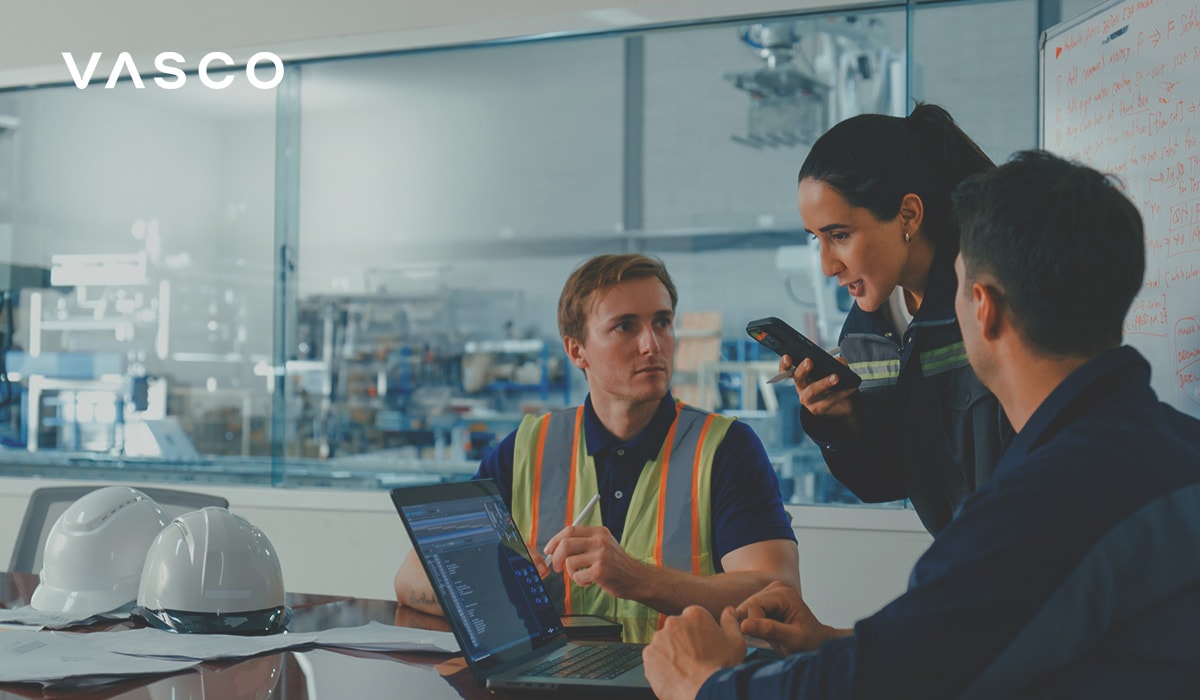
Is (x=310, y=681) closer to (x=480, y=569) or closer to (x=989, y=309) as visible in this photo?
(x=480, y=569)

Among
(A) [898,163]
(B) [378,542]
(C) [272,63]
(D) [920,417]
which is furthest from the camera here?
(C) [272,63]

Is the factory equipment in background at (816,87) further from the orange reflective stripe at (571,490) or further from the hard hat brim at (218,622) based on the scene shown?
the hard hat brim at (218,622)

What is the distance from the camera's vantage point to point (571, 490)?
1.93 m

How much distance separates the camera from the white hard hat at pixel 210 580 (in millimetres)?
1521

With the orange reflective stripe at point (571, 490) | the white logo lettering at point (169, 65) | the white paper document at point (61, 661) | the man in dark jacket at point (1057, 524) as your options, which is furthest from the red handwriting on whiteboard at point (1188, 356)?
the white logo lettering at point (169, 65)

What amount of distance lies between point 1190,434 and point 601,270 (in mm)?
1198

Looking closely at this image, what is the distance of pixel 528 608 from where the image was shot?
1.42 m

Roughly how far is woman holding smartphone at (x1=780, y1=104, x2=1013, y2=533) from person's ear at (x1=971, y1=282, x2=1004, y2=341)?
0.62 meters

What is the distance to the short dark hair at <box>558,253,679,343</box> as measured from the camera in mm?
2020

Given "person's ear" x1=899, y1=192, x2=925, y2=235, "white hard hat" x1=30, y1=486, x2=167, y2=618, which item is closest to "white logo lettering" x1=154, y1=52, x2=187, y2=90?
"white hard hat" x1=30, y1=486, x2=167, y2=618

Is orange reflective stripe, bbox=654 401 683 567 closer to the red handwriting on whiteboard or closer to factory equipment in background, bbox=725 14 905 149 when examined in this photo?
the red handwriting on whiteboard

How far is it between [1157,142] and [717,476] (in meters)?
1.04

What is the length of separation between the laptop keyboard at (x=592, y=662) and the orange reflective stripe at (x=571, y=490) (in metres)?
0.36

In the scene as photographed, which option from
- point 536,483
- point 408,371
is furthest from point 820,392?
point 408,371
